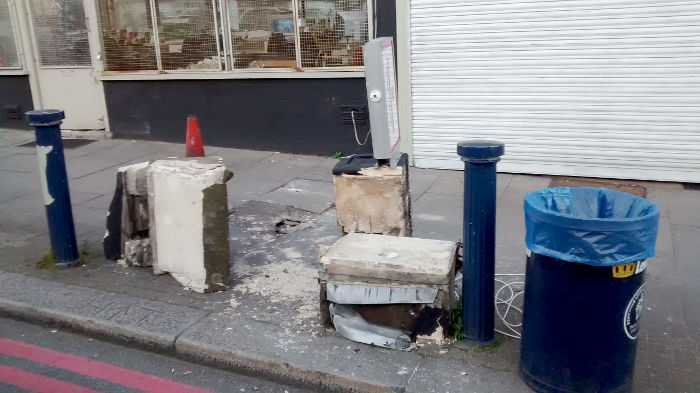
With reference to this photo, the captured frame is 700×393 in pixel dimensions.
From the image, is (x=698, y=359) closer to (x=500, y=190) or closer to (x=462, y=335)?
(x=462, y=335)

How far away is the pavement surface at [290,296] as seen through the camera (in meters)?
3.71

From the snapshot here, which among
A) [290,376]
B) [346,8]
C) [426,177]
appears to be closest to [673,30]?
[426,177]

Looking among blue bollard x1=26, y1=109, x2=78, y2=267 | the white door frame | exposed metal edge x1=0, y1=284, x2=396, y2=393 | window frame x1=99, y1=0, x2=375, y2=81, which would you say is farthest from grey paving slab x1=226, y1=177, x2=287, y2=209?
the white door frame

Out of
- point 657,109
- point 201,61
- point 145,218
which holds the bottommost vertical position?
point 145,218

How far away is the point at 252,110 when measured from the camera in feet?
31.5

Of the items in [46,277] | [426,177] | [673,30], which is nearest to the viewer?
A: [46,277]

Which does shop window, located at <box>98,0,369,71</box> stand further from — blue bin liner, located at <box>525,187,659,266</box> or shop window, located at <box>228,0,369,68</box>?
blue bin liner, located at <box>525,187,659,266</box>

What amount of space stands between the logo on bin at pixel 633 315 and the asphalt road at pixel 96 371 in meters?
1.89

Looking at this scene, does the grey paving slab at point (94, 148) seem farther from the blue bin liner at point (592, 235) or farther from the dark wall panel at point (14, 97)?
the blue bin liner at point (592, 235)

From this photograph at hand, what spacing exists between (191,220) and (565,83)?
5.00 metres

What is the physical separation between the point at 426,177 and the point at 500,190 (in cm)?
107

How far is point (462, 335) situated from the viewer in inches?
156

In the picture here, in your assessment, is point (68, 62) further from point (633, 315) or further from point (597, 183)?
point (633, 315)

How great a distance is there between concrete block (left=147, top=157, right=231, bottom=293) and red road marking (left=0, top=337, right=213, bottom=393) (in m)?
0.96
